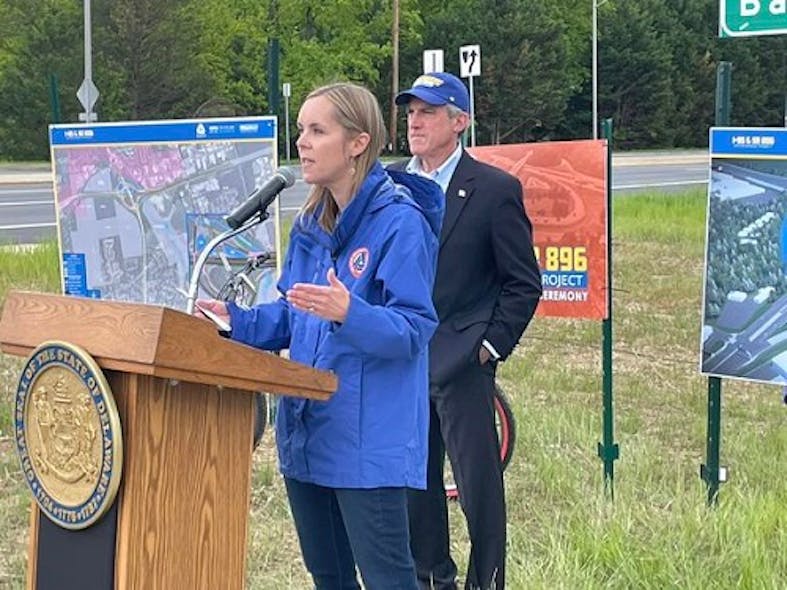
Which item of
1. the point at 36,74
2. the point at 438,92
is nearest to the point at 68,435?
the point at 438,92

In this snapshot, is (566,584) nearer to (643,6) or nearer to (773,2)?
(773,2)

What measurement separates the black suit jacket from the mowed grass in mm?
843

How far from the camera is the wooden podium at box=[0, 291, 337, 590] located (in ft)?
7.54

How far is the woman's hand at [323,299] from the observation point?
2438 mm

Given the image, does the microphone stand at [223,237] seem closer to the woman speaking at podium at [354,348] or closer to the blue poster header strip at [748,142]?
the woman speaking at podium at [354,348]

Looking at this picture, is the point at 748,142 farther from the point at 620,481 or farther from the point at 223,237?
the point at 223,237

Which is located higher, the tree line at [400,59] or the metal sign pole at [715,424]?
the tree line at [400,59]

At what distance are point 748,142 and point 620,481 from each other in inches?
67.7

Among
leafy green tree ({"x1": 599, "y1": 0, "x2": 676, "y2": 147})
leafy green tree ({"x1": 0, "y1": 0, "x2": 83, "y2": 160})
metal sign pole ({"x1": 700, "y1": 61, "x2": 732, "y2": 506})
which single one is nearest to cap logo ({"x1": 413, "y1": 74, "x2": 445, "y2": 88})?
metal sign pole ({"x1": 700, "y1": 61, "x2": 732, "y2": 506})

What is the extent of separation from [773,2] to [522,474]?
256 centimetres

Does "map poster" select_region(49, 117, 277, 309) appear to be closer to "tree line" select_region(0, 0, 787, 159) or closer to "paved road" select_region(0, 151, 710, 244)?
"paved road" select_region(0, 151, 710, 244)

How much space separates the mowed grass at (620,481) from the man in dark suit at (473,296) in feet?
1.10

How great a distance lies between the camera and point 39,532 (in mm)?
2598

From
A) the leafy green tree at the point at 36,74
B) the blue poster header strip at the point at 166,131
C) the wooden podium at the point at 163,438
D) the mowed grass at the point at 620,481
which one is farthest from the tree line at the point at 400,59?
the wooden podium at the point at 163,438
